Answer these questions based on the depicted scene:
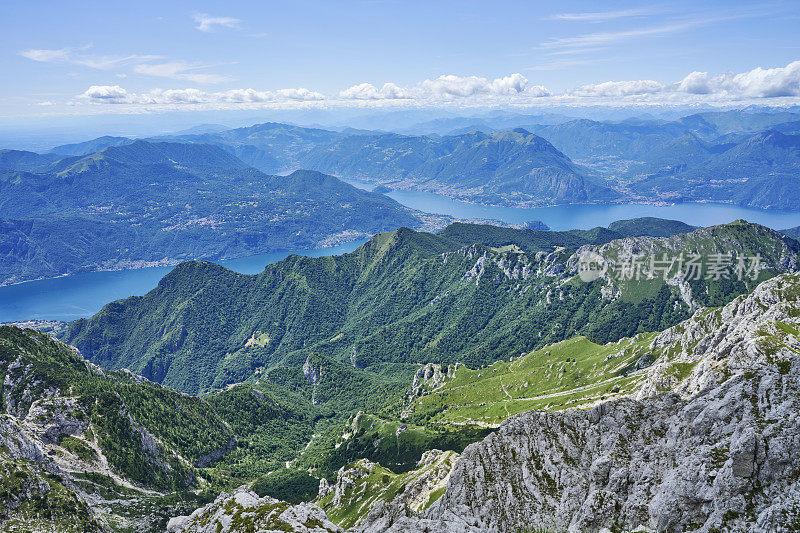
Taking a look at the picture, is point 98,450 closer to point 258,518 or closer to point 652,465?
point 258,518

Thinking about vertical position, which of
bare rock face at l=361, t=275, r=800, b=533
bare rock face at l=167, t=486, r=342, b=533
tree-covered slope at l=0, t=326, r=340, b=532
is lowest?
tree-covered slope at l=0, t=326, r=340, b=532

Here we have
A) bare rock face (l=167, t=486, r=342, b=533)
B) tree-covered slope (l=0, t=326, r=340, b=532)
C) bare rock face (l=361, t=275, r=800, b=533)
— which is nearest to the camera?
bare rock face (l=361, t=275, r=800, b=533)

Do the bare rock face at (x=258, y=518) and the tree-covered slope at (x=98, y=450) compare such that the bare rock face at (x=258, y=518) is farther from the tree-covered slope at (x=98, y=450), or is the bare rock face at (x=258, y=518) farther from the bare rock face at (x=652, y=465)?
the tree-covered slope at (x=98, y=450)

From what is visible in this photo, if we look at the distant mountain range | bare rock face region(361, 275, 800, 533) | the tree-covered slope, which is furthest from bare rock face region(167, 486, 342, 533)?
the tree-covered slope

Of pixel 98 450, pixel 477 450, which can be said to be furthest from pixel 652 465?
pixel 98 450

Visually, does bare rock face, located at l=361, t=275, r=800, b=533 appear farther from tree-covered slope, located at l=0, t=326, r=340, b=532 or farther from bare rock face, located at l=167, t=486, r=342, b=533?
tree-covered slope, located at l=0, t=326, r=340, b=532

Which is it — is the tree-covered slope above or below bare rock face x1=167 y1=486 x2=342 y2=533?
below

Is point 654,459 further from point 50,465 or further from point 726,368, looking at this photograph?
point 50,465
